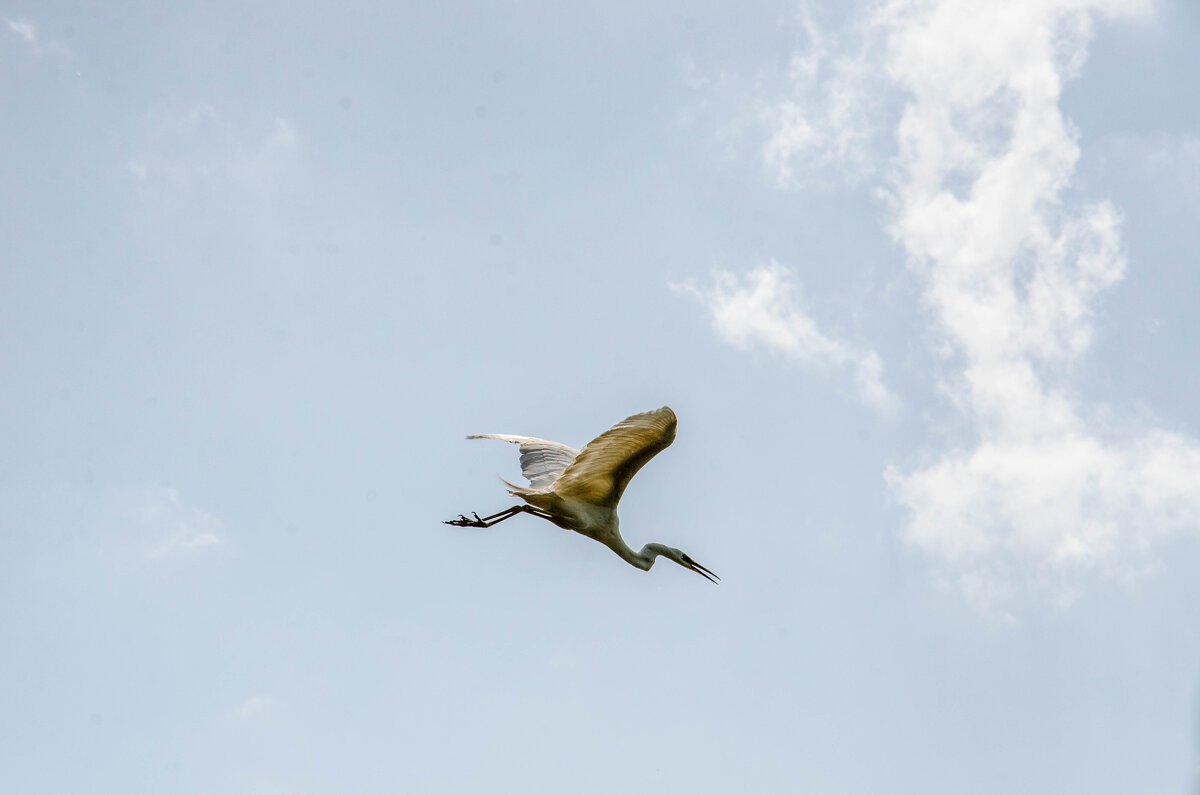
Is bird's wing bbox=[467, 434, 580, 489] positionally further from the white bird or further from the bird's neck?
the bird's neck

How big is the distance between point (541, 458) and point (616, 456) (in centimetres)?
270

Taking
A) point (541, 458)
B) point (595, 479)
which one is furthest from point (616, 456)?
point (541, 458)

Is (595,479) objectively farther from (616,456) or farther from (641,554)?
(641,554)

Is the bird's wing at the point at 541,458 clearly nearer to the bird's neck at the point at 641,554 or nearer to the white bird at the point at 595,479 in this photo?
the white bird at the point at 595,479

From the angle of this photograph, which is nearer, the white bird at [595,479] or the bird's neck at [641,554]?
the white bird at [595,479]

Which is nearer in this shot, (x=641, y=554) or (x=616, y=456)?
(x=616, y=456)

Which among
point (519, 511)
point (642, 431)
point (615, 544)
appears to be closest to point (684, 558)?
point (615, 544)

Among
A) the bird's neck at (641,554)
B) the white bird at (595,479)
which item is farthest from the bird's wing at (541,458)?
the bird's neck at (641,554)

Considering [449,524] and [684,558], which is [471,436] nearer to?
[449,524]

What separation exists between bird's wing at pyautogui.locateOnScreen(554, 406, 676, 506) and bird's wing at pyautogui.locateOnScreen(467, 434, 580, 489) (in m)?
0.89

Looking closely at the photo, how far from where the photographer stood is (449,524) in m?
18.9

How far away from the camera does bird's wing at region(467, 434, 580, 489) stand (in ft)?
60.3

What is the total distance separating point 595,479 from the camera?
17094 mm

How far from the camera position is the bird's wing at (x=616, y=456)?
15.3m
